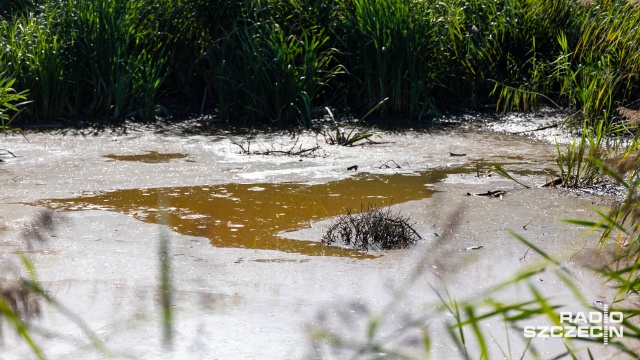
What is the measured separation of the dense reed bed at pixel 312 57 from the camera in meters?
8.68

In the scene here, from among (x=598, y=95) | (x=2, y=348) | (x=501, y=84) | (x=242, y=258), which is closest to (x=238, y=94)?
(x=501, y=84)

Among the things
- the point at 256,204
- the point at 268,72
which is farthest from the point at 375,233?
the point at 268,72

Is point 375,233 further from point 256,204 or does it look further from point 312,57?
point 312,57

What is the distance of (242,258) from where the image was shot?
15.4ft

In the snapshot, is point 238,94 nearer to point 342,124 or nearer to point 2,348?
point 342,124

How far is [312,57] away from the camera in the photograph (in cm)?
886

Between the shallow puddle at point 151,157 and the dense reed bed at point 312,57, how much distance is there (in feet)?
4.28

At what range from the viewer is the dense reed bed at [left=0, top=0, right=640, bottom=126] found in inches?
342

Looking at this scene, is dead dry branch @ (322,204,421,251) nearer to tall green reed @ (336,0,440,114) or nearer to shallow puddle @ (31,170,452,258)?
shallow puddle @ (31,170,452,258)

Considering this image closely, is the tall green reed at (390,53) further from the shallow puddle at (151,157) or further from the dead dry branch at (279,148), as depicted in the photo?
the shallow puddle at (151,157)

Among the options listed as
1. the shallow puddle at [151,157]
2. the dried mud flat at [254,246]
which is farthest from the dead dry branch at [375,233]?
the shallow puddle at [151,157]

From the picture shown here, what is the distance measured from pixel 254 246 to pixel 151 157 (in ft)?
8.96

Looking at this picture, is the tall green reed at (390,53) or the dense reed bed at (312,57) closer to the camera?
the dense reed bed at (312,57)

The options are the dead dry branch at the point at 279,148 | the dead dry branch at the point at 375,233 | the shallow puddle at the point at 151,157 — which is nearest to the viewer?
the dead dry branch at the point at 375,233
